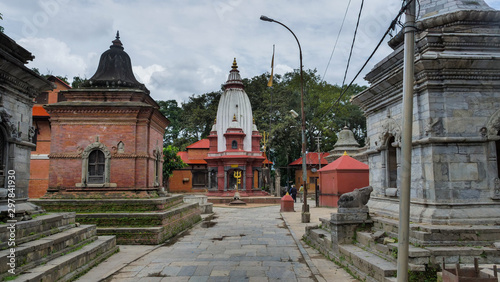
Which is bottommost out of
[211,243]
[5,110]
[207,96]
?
[211,243]

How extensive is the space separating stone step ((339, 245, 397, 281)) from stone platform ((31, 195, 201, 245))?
6.13 m

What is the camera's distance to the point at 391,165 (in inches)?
318

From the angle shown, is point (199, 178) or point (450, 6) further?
point (199, 178)

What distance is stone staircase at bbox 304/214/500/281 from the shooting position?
5.20 m

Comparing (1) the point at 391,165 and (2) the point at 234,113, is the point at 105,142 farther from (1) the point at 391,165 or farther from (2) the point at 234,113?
(2) the point at 234,113

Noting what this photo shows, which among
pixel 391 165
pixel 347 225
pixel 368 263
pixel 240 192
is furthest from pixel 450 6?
pixel 240 192

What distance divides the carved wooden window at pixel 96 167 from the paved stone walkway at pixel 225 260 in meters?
3.90

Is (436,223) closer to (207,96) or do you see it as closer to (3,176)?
(3,176)

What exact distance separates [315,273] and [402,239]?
3.47 meters

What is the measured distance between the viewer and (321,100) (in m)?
44.2

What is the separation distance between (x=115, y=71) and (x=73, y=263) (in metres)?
9.67

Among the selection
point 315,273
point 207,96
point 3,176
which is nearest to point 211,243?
point 315,273

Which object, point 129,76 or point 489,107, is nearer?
point 489,107

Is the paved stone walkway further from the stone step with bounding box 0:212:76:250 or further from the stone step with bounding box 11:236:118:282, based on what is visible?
the stone step with bounding box 0:212:76:250
